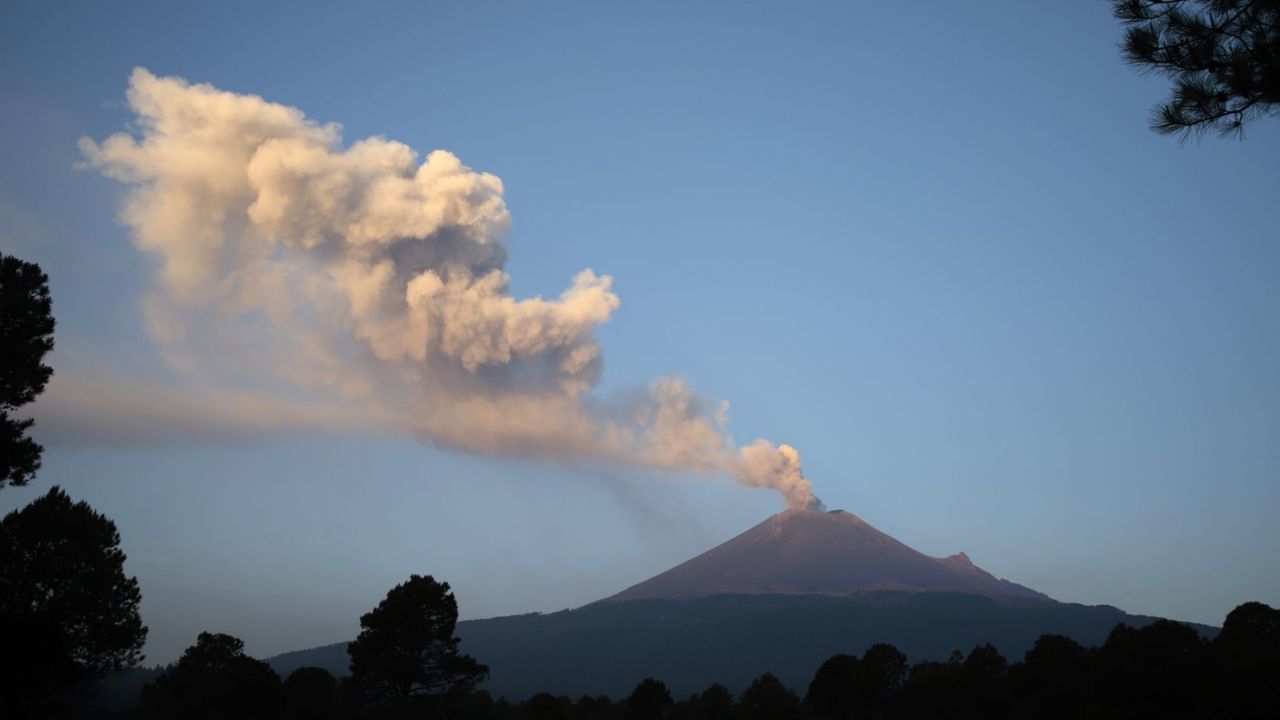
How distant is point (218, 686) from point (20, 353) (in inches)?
1080

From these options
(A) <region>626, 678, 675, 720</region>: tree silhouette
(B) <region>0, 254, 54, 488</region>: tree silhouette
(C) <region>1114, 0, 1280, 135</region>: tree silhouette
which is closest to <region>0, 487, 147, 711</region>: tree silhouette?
(B) <region>0, 254, 54, 488</region>: tree silhouette

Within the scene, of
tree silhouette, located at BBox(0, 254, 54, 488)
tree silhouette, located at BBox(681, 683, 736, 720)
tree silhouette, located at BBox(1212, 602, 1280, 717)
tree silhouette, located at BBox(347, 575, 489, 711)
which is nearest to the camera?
tree silhouette, located at BBox(0, 254, 54, 488)

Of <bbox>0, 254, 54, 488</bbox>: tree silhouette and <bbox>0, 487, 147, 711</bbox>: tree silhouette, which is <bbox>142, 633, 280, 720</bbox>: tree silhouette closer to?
<bbox>0, 487, 147, 711</bbox>: tree silhouette

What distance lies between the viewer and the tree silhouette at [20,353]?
17625 millimetres

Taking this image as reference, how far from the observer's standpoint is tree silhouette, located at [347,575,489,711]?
29.6 metres

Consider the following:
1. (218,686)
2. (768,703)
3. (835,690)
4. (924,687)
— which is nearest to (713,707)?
(768,703)

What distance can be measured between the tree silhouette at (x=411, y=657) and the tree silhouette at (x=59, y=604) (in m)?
7.77

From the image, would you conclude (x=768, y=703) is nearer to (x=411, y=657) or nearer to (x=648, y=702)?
(x=648, y=702)

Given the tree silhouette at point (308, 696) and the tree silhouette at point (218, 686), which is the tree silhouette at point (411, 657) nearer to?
the tree silhouette at point (308, 696)

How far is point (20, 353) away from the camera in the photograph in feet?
58.9

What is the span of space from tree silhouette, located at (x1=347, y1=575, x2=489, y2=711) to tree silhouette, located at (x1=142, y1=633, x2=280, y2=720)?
471 inches

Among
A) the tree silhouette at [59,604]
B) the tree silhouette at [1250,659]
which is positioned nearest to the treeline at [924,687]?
the tree silhouette at [1250,659]

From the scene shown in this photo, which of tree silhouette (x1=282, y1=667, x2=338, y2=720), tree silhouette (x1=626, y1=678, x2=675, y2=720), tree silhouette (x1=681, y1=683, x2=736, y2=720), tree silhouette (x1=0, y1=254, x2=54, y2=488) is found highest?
tree silhouette (x1=0, y1=254, x2=54, y2=488)

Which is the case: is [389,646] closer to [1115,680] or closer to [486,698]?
[1115,680]
